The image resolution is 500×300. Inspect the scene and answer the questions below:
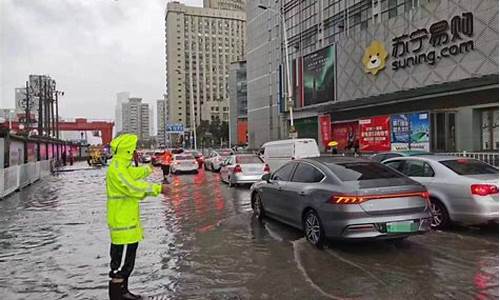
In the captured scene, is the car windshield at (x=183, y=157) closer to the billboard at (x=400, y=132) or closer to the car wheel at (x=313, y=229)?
the billboard at (x=400, y=132)

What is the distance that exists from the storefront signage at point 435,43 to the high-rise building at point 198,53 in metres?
35.5

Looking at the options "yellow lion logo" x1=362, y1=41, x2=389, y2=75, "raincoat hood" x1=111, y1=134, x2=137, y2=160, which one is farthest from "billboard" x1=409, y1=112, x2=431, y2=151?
"raincoat hood" x1=111, y1=134, x2=137, y2=160

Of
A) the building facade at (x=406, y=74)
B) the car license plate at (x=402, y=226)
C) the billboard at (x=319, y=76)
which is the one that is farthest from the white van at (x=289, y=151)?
the billboard at (x=319, y=76)

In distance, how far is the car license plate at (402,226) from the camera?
714 cm

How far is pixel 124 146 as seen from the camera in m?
5.52

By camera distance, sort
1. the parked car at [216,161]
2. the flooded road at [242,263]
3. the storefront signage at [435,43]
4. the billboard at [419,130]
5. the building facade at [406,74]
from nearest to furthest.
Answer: the flooded road at [242,263] < the building facade at [406,74] < the storefront signage at [435,43] < the billboard at [419,130] < the parked car at [216,161]

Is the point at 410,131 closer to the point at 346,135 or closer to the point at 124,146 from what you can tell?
the point at 346,135

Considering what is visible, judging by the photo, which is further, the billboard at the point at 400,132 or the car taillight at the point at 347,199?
the billboard at the point at 400,132

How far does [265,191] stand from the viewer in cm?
1038

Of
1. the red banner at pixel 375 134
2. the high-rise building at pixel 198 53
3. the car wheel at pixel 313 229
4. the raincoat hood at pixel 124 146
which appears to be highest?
the high-rise building at pixel 198 53

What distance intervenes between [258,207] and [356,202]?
13.5 ft

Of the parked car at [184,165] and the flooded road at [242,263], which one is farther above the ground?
the parked car at [184,165]

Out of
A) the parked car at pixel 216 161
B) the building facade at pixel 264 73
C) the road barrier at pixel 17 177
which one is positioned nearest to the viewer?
the road barrier at pixel 17 177

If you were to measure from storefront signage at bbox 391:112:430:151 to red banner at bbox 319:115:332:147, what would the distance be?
11.8m
